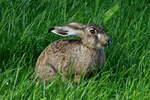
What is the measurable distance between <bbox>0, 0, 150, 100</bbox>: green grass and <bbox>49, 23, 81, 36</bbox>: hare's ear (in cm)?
37

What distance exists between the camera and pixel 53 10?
21.8ft

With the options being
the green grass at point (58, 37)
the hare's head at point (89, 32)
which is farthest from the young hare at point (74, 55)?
the green grass at point (58, 37)

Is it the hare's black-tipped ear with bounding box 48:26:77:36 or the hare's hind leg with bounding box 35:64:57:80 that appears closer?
the hare's hind leg with bounding box 35:64:57:80

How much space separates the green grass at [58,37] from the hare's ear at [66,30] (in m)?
0.37

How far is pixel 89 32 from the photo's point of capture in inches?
215

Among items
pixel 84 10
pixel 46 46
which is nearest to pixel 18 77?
pixel 46 46

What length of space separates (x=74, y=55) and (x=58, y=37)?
2.39 ft

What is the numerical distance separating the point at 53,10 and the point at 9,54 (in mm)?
1213

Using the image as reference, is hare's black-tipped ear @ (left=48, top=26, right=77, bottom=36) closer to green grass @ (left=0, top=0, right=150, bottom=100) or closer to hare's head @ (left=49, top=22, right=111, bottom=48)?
hare's head @ (left=49, top=22, right=111, bottom=48)

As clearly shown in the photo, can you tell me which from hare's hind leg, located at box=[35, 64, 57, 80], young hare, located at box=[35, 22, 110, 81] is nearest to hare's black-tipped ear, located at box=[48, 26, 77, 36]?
young hare, located at box=[35, 22, 110, 81]

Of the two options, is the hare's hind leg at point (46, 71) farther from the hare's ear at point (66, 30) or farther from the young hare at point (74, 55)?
the hare's ear at point (66, 30)

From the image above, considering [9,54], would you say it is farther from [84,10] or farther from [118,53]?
[84,10]

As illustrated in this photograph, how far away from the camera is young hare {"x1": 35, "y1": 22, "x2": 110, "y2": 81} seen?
5340 mm

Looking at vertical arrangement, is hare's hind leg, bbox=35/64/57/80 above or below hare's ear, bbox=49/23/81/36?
below
